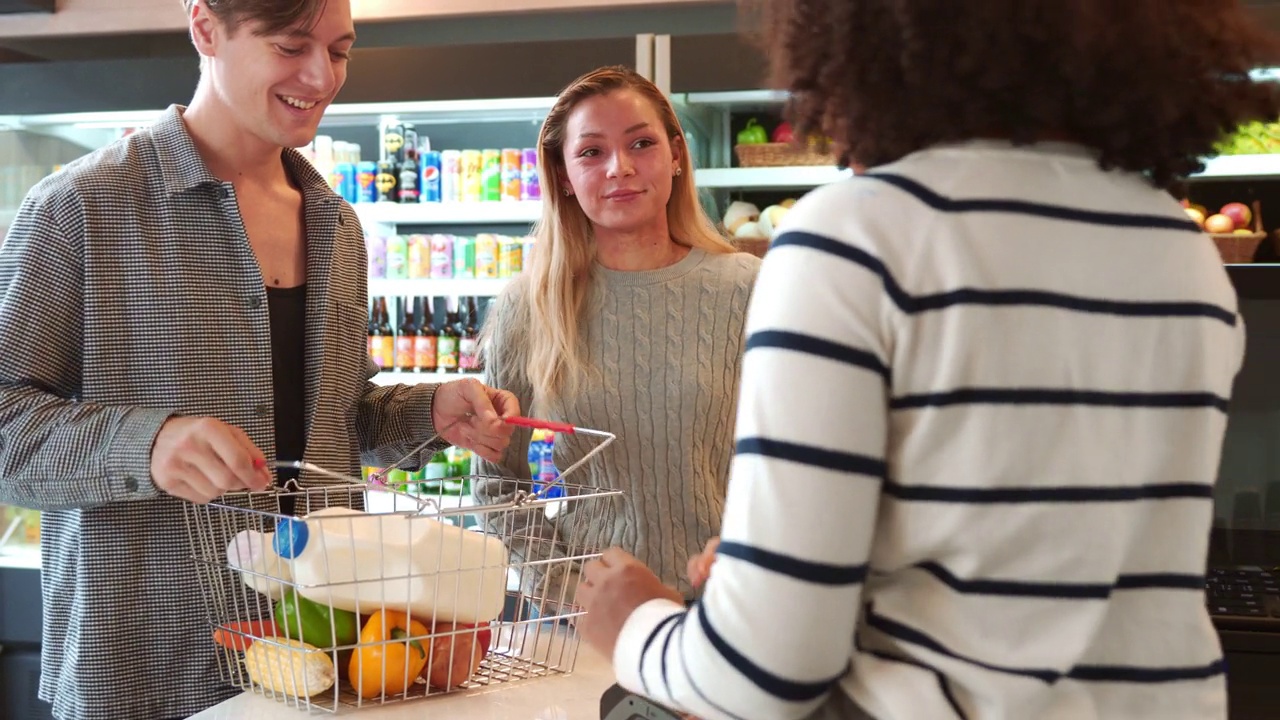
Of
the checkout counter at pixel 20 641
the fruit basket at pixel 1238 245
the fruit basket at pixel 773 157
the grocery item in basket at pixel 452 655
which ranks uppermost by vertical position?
the fruit basket at pixel 773 157

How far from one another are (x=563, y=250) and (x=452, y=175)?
1.46 meters

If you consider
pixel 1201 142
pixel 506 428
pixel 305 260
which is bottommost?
pixel 506 428

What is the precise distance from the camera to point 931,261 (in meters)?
0.69

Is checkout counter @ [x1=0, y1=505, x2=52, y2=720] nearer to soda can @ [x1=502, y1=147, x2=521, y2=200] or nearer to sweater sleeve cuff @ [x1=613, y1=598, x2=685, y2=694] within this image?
soda can @ [x1=502, y1=147, x2=521, y2=200]

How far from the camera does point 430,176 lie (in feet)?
11.0

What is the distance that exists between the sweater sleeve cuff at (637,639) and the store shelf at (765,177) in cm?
219

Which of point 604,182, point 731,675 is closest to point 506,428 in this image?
point 604,182

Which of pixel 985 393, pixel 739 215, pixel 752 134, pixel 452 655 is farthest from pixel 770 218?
pixel 985 393

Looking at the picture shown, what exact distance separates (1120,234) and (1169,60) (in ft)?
0.36

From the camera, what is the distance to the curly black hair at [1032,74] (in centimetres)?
70

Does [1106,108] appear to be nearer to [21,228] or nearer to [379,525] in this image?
[379,525]

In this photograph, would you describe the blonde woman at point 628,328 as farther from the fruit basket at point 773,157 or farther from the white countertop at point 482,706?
the fruit basket at point 773,157

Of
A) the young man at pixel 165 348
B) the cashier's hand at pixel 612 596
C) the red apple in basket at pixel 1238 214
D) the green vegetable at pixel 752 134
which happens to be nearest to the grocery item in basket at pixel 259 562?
the young man at pixel 165 348

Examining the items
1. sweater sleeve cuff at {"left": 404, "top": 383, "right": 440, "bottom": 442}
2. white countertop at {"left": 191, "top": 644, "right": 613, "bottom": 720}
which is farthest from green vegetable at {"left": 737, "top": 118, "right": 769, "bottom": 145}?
white countertop at {"left": 191, "top": 644, "right": 613, "bottom": 720}
